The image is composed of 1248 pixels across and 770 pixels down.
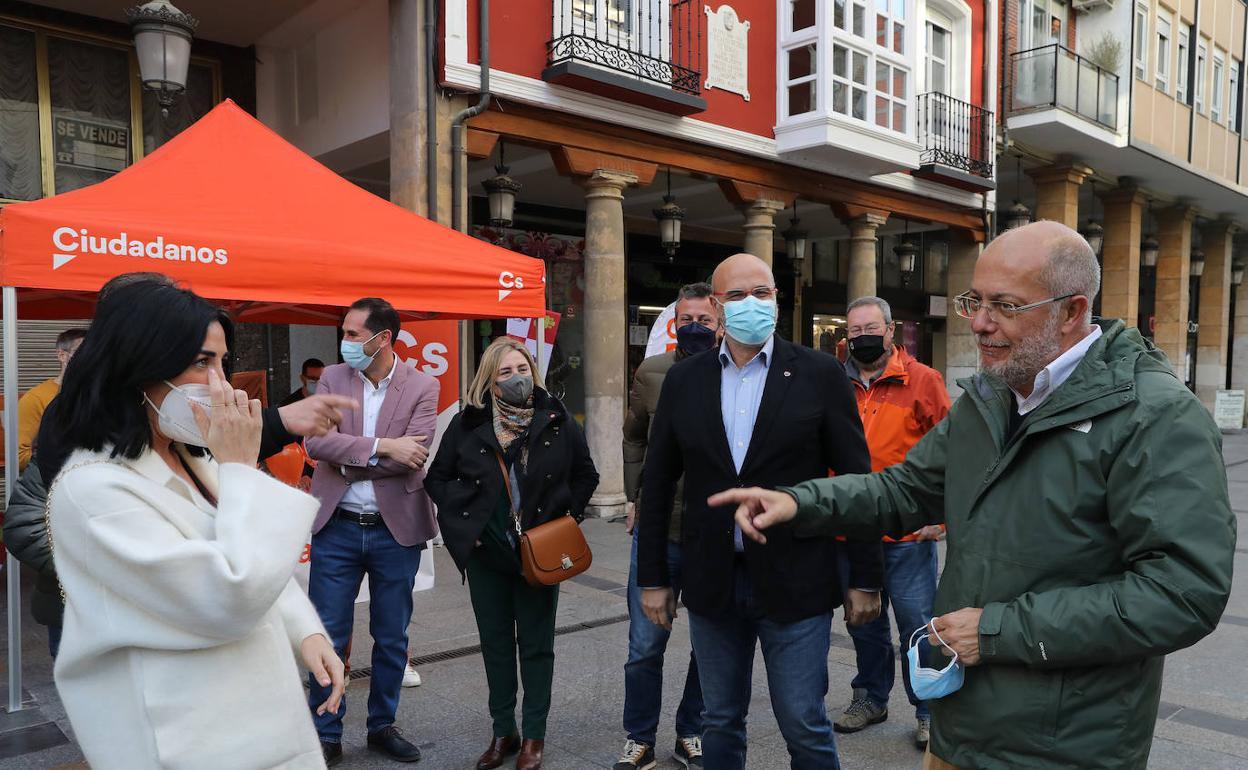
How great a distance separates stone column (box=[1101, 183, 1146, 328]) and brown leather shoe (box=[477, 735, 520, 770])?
18.5 m

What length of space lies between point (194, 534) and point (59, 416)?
14.8 inches

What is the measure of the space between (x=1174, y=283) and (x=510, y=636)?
2293cm

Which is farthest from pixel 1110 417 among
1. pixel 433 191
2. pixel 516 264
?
pixel 433 191

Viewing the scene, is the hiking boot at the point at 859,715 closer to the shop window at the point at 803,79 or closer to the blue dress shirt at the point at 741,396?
the blue dress shirt at the point at 741,396

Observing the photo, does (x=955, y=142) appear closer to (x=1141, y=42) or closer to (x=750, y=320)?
(x=1141, y=42)

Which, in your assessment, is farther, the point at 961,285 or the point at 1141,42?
the point at 1141,42

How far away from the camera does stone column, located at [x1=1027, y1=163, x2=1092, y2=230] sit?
1694 cm

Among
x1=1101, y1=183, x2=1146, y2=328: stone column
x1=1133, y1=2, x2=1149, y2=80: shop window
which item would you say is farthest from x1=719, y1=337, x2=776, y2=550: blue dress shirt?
x1=1133, y1=2, x2=1149, y2=80: shop window

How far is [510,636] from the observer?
3881 mm

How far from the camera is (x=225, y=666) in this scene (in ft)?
5.74

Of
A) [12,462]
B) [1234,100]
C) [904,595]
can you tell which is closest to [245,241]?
[12,462]

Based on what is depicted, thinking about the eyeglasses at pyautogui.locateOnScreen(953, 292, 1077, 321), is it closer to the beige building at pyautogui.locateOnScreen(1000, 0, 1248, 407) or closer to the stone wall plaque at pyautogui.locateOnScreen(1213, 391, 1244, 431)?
the beige building at pyautogui.locateOnScreen(1000, 0, 1248, 407)

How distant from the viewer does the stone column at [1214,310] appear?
942 inches

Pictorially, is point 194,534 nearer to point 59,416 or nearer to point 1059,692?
point 59,416
